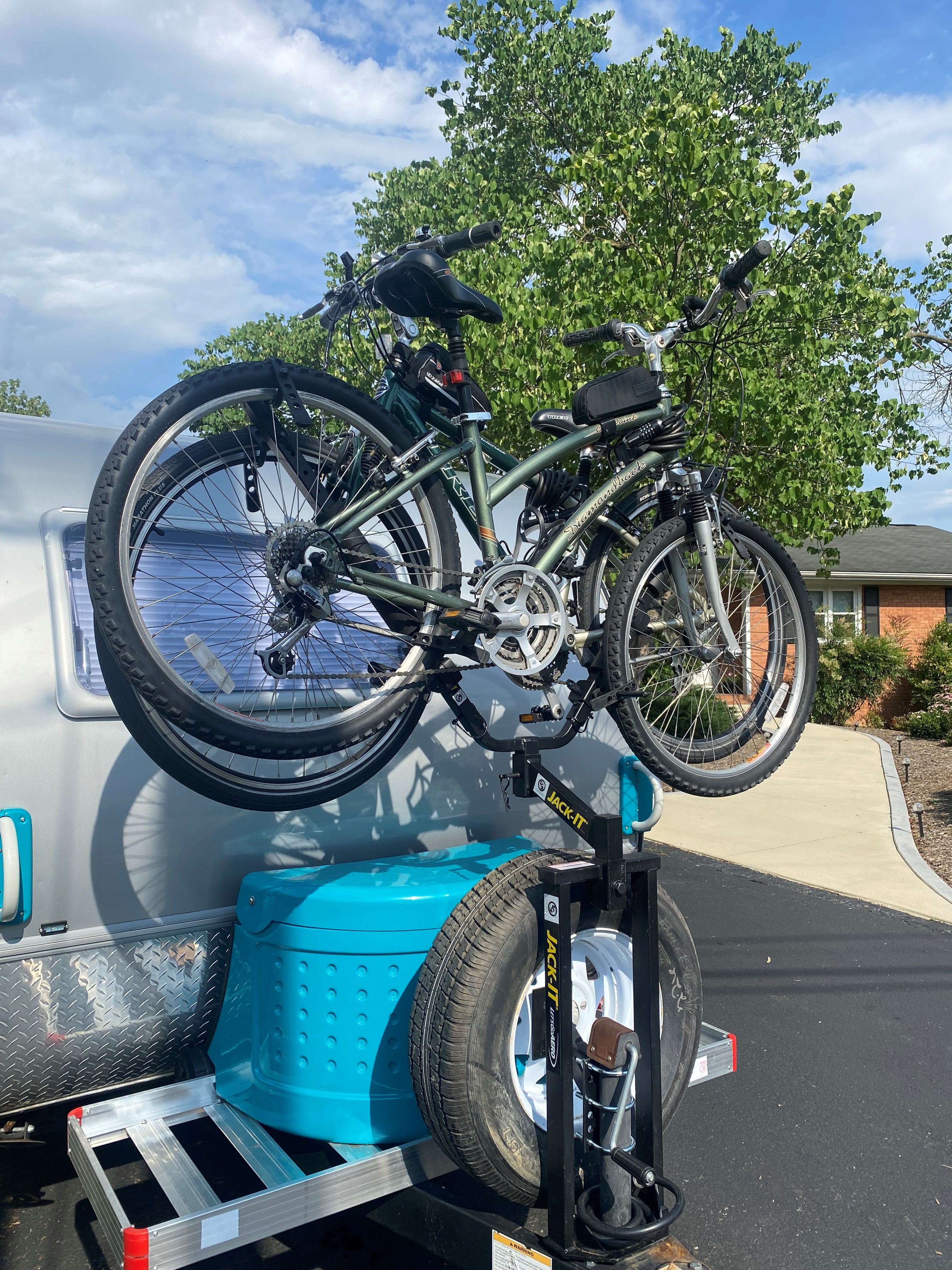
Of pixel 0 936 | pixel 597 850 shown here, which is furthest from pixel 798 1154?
pixel 0 936

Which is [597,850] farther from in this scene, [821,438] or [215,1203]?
[821,438]

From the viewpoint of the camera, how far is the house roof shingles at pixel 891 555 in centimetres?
2317

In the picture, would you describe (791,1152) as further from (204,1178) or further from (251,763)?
(251,763)

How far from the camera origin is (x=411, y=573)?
9.44 feet

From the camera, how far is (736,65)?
2108 centimetres

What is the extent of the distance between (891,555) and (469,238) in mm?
24218

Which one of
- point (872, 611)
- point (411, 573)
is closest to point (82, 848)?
point (411, 573)

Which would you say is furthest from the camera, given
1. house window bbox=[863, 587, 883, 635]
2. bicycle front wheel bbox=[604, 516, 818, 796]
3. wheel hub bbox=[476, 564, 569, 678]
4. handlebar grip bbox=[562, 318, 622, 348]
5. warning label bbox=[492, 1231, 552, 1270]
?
house window bbox=[863, 587, 883, 635]

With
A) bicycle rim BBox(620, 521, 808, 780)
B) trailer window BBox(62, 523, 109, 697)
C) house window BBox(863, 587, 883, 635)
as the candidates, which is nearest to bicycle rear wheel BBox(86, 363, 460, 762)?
trailer window BBox(62, 523, 109, 697)

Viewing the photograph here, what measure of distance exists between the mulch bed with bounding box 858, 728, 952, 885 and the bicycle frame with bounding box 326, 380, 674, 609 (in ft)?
22.5

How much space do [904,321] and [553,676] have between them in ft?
35.7

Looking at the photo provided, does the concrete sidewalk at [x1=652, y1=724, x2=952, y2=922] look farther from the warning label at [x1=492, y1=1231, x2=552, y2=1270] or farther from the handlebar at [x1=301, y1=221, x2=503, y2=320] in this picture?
the handlebar at [x1=301, y1=221, x2=503, y2=320]

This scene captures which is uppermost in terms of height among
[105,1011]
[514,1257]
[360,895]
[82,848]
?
[82,848]

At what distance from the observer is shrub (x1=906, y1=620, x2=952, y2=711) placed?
744 inches
